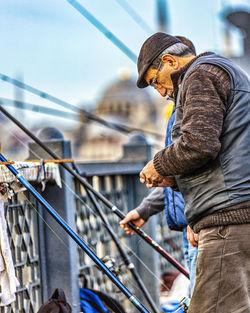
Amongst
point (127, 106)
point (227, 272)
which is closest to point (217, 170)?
point (227, 272)

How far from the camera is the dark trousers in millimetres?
2816

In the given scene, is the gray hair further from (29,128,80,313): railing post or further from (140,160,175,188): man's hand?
(29,128,80,313): railing post

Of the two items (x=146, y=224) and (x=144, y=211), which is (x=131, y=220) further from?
(x=146, y=224)

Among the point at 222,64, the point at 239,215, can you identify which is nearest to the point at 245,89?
the point at 222,64

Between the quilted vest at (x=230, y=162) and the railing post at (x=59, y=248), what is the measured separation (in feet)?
5.34

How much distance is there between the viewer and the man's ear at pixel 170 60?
10.1 feet

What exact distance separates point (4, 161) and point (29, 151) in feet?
3.05

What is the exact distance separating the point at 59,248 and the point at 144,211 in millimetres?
676

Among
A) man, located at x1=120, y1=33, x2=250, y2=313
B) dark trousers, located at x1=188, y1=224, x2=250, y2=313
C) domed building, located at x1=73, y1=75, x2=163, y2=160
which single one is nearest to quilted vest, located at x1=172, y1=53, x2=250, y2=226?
man, located at x1=120, y1=33, x2=250, y2=313

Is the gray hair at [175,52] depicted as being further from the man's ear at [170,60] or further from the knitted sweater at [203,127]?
the knitted sweater at [203,127]

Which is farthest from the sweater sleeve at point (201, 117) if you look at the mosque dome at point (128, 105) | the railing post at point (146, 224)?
the mosque dome at point (128, 105)

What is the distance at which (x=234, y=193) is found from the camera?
2.79m

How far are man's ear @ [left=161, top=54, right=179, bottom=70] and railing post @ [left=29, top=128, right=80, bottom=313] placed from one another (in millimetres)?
1543

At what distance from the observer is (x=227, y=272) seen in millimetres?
2826
